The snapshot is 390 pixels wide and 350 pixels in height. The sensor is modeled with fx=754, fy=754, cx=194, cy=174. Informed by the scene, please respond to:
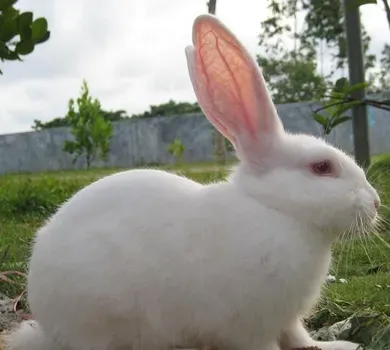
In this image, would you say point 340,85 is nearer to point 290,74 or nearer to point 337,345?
point 337,345

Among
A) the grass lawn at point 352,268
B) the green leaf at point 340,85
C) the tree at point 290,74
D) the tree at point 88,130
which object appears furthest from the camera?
the tree at point 290,74

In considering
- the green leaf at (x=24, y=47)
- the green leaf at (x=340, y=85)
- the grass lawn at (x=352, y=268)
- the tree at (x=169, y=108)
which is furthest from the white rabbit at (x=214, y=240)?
the tree at (x=169, y=108)

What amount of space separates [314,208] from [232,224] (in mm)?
188

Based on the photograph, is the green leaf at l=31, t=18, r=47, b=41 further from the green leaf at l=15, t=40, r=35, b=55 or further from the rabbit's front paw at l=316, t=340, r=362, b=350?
the rabbit's front paw at l=316, t=340, r=362, b=350

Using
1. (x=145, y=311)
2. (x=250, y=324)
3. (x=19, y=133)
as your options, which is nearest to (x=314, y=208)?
(x=250, y=324)

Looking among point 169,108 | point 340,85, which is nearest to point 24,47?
point 340,85

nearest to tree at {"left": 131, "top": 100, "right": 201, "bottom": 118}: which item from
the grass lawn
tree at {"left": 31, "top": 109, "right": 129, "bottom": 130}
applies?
tree at {"left": 31, "top": 109, "right": 129, "bottom": 130}

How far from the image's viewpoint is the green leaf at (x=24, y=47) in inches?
109

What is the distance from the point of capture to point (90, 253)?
5.80 feet

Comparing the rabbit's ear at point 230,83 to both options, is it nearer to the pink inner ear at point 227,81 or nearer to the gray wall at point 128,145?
the pink inner ear at point 227,81

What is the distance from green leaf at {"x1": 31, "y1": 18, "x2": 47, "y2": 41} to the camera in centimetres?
277

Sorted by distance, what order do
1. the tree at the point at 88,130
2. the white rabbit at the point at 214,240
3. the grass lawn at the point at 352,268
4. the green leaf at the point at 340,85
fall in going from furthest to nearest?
the tree at the point at 88,130, the green leaf at the point at 340,85, the grass lawn at the point at 352,268, the white rabbit at the point at 214,240

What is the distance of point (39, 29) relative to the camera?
2.79 meters

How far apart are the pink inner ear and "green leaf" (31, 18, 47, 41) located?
113 cm
